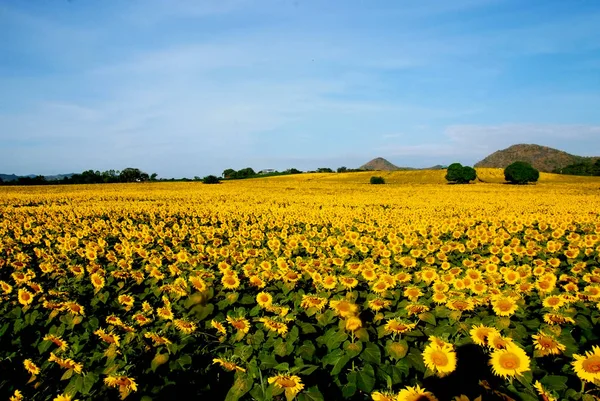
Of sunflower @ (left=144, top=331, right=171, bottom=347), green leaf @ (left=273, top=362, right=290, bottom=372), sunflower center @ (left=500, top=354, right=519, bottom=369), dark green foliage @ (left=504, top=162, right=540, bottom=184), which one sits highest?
dark green foliage @ (left=504, top=162, right=540, bottom=184)

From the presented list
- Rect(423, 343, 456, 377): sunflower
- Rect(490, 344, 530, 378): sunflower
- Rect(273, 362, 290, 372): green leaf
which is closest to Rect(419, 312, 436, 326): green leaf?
Rect(423, 343, 456, 377): sunflower

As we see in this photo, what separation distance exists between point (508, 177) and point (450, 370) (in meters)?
85.4

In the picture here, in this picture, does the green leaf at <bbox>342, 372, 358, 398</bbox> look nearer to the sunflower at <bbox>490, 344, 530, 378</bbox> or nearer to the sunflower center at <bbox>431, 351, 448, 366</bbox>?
the sunflower center at <bbox>431, 351, 448, 366</bbox>

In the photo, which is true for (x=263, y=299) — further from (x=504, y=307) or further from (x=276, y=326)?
(x=504, y=307)

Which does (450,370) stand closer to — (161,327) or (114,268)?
(161,327)

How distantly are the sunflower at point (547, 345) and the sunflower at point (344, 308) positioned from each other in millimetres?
1595

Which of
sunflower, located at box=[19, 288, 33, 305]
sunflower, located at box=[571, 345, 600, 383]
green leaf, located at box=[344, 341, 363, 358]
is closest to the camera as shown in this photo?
sunflower, located at box=[571, 345, 600, 383]

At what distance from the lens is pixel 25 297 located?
528 centimetres

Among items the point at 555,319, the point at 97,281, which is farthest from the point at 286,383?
the point at 97,281

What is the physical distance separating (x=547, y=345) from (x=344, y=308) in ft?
5.84

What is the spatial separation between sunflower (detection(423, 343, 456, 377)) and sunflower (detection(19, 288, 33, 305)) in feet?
17.7

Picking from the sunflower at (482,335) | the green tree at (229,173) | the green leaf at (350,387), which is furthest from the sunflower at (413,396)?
the green tree at (229,173)

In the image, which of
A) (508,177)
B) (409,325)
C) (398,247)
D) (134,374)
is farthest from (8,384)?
(508,177)

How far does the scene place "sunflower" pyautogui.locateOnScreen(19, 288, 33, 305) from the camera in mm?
5198
